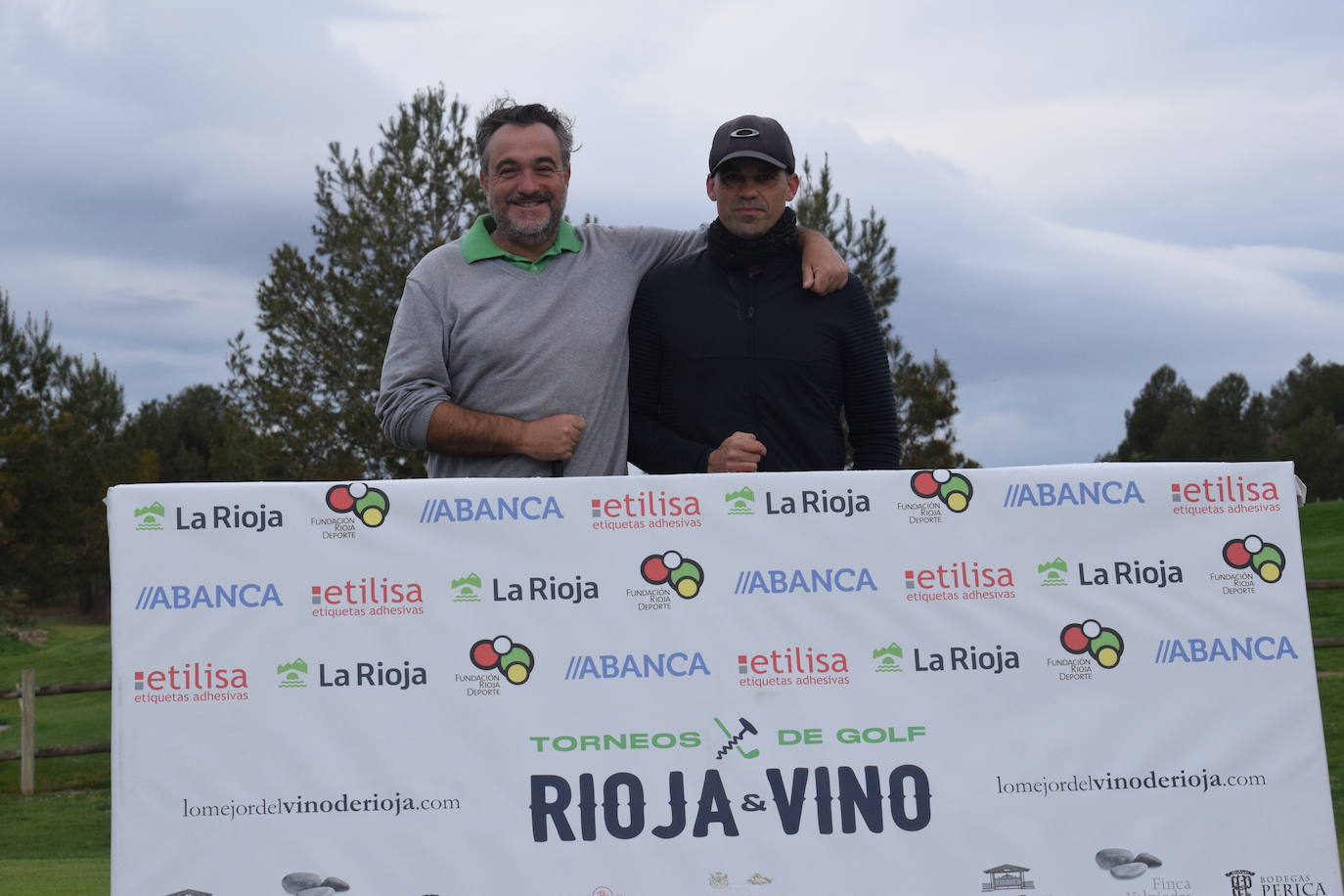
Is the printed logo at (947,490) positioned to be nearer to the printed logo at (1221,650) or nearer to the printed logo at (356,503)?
the printed logo at (1221,650)

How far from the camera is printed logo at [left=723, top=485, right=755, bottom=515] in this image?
371 cm

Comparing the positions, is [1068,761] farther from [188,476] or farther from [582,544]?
[188,476]

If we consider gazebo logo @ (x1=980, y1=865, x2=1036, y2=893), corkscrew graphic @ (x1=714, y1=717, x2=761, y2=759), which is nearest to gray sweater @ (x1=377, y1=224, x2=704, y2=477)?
corkscrew graphic @ (x1=714, y1=717, x2=761, y2=759)

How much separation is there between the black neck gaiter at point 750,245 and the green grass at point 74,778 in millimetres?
3025

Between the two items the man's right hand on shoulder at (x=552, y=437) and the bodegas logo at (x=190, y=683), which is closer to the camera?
the bodegas logo at (x=190, y=683)

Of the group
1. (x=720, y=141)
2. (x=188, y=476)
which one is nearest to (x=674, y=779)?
(x=720, y=141)

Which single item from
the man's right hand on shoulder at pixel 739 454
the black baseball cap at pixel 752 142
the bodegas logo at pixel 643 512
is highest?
the black baseball cap at pixel 752 142

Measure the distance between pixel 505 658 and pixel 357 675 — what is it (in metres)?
0.39

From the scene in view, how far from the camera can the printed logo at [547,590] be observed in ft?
12.0

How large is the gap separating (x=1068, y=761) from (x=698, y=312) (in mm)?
1690

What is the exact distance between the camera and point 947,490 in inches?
147

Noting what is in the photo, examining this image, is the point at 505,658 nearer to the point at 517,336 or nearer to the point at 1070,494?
the point at 517,336

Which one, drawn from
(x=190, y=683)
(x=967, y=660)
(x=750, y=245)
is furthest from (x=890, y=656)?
(x=190, y=683)

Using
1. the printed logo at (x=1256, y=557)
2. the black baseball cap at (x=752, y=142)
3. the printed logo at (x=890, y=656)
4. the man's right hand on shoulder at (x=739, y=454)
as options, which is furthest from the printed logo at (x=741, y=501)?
the printed logo at (x=1256, y=557)
